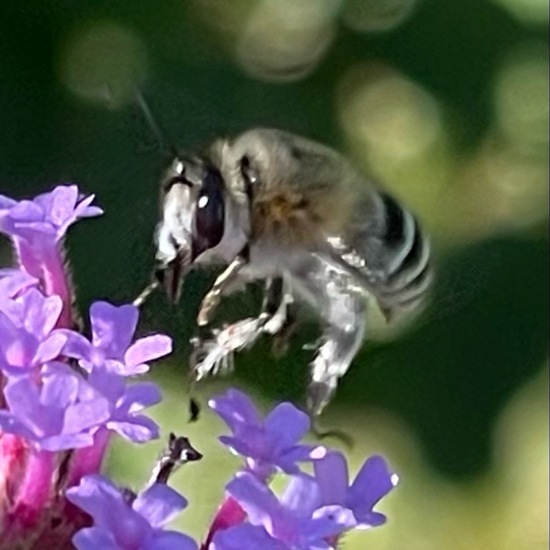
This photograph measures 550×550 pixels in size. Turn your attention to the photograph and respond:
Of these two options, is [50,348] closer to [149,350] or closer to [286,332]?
[149,350]

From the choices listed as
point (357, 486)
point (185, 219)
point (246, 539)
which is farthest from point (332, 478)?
point (185, 219)

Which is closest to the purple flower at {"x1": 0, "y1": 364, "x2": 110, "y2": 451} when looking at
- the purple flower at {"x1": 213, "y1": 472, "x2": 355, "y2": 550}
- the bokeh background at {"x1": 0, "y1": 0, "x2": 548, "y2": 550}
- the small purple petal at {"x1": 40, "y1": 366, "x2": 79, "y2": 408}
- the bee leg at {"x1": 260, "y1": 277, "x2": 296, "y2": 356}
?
the small purple petal at {"x1": 40, "y1": 366, "x2": 79, "y2": 408}

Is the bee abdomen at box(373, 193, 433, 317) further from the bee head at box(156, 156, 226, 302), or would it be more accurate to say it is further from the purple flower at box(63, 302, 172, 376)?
the purple flower at box(63, 302, 172, 376)

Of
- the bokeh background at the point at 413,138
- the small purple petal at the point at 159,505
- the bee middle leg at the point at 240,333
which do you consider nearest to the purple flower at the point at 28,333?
the small purple petal at the point at 159,505

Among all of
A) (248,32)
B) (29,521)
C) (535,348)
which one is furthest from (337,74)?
(29,521)

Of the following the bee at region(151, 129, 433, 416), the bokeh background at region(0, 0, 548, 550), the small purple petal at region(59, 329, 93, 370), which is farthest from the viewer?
the bokeh background at region(0, 0, 548, 550)

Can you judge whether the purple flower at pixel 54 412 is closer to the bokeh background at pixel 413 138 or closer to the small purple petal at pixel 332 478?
the small purple petal at pixel 332 478

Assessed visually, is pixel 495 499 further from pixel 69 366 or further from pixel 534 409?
pixel 69 366
